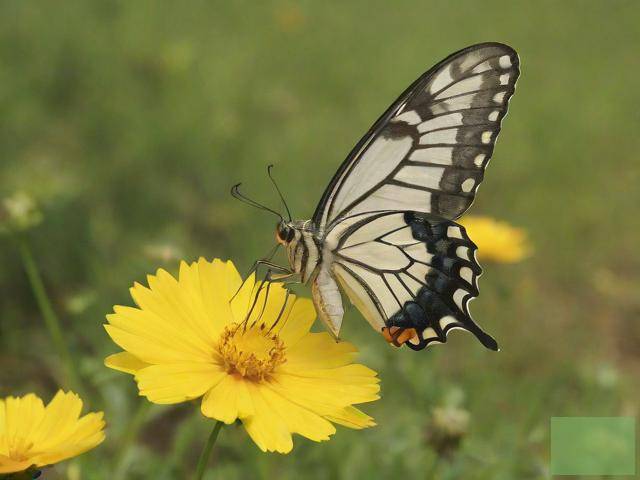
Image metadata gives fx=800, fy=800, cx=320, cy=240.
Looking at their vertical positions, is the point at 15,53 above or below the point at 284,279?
above

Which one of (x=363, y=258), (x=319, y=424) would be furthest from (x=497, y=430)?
(x=319, y=424)

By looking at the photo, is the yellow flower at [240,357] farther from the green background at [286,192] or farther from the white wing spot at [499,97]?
the white wing spot at [499,97]

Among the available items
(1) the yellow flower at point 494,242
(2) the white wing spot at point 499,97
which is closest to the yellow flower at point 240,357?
(2) the white wing spot at point 499,97

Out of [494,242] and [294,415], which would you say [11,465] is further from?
[494,242]

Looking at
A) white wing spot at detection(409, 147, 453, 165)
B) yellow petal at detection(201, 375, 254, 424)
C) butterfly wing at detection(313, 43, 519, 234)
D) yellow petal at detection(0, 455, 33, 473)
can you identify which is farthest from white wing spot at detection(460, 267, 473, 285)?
yellow petal at detection(0, 455, 33, 473)

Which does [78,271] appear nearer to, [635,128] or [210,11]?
[210,11]

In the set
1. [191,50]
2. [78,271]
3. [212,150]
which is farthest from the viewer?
[191,50]

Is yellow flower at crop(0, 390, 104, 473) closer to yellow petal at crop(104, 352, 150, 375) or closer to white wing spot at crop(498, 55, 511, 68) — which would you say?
yellow petal at crop(104, 352, 150, 375)
